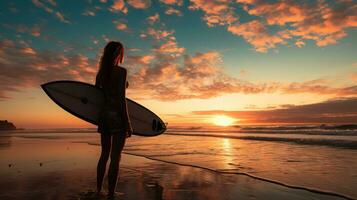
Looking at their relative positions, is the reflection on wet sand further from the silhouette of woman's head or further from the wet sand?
the silhouette of woman's head

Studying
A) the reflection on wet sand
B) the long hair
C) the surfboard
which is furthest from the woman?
the reflection on wet sand

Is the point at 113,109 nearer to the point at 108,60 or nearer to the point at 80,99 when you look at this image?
the point at 108,60

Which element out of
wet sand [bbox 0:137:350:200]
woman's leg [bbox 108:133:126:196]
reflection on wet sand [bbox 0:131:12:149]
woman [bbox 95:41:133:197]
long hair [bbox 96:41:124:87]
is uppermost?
long hair [bbox 96:41:124:87]

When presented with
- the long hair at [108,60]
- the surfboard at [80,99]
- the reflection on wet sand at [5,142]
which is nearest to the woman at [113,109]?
the long hair at [108,60]

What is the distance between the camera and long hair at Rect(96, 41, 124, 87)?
388 cm

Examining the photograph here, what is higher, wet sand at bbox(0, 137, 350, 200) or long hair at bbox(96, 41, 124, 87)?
long hair at bbox(96, 41, 124, 87)

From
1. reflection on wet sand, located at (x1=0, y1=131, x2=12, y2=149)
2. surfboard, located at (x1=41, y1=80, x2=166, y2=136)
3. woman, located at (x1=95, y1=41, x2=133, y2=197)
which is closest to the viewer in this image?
woman, located at (x1=95, y1=41, x2=133, y2=197)

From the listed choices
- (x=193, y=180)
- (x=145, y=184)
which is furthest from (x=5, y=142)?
(x=193, y=180)

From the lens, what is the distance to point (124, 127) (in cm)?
391

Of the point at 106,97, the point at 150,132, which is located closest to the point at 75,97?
the point at 106,97

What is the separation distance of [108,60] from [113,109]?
0.67 metres

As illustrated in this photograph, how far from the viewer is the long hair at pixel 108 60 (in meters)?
3.88

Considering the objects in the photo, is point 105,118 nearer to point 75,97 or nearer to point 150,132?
point 75,97

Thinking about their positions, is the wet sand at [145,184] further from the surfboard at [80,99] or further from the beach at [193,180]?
the surfboard at [80,99]
